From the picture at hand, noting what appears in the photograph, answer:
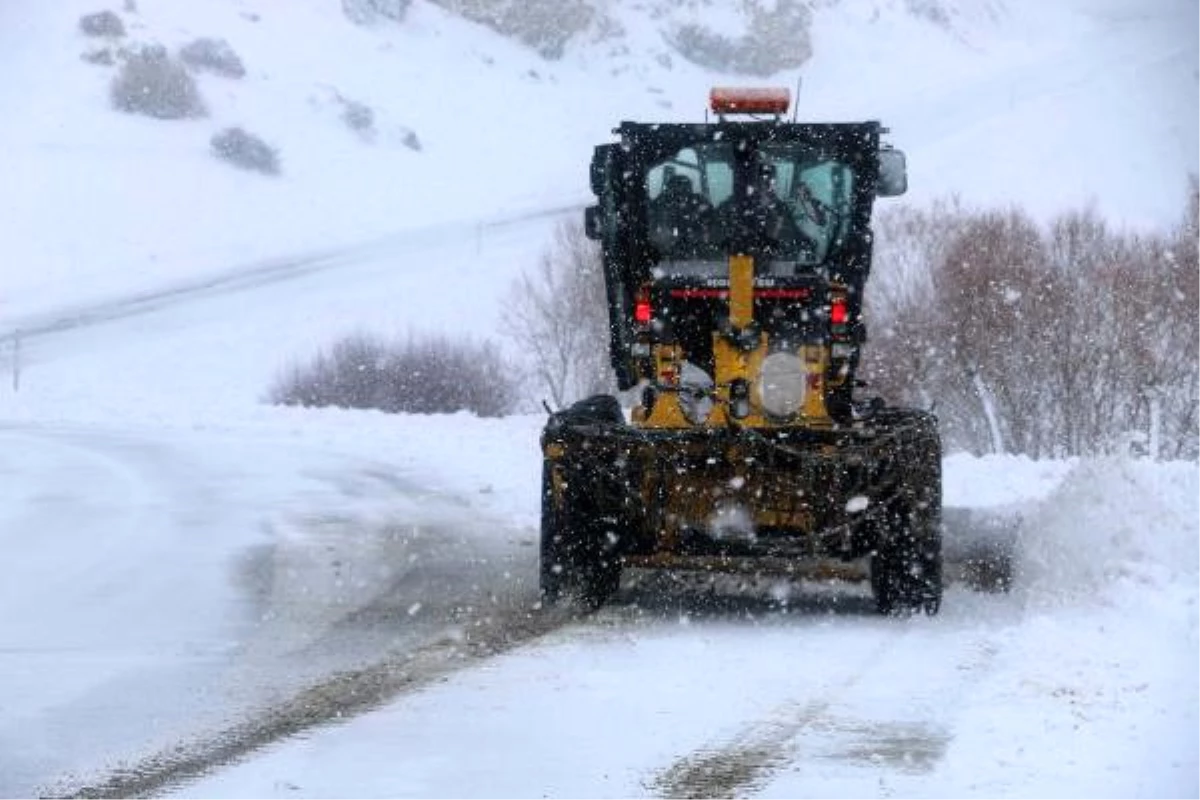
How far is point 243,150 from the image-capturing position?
50719mm

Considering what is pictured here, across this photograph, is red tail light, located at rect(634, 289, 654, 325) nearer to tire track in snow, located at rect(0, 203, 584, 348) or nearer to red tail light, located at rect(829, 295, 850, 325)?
red tail light, located at rect(829, 295, 850, 325)

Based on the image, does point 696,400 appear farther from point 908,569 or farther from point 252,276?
point 252,276

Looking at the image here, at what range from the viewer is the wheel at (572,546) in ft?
28.7

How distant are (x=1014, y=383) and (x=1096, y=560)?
60.4 feet

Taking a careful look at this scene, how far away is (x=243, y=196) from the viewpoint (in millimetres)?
49188

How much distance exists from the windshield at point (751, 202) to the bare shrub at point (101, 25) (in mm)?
48847

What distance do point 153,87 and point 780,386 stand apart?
46.2m

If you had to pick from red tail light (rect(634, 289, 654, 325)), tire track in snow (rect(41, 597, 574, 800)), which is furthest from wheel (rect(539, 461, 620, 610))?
red tail light (rect(634, 289, 654, 325))

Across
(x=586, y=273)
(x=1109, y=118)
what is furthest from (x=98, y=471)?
(x=1109, y=118)

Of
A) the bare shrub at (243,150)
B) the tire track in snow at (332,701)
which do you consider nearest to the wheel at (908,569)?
the tire track in snow at (332,701)

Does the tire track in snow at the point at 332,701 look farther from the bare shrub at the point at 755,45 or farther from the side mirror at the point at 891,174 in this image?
the bare shrub at the point at 755,45

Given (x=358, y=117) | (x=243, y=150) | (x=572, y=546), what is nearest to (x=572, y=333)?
(x=243, y=150)

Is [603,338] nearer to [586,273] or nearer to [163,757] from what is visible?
[586,273]

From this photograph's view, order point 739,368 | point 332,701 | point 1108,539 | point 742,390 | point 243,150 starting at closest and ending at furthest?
point 332,701
point 742,390
point 739,368
point 1108,539
point 243,150
